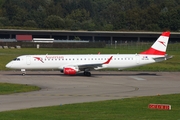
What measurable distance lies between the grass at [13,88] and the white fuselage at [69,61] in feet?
34.0

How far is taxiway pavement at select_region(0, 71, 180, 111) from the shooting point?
35.8 m

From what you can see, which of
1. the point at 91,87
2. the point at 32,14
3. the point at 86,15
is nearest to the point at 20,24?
the point at 32,14

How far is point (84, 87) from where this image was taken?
45188 mm

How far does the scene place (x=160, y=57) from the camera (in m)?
57.9

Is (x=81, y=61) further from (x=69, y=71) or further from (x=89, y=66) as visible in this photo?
(x=69, y=71)

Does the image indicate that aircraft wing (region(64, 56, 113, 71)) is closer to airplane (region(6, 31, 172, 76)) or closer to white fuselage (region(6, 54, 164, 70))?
airplane (region(6, 31, 172, 76))

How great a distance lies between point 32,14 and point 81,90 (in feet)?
485

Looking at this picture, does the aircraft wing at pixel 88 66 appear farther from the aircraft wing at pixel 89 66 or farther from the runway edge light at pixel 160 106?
the runway edge light at pixel 160 106

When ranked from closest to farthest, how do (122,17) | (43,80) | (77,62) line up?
(43,80)
(77,62)
(122,17)

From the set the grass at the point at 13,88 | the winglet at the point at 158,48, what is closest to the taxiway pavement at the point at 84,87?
the grass at the point at 13,88

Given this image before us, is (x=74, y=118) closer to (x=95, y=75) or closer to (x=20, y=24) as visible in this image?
(x=95, y=75)

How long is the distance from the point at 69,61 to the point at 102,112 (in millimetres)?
27799

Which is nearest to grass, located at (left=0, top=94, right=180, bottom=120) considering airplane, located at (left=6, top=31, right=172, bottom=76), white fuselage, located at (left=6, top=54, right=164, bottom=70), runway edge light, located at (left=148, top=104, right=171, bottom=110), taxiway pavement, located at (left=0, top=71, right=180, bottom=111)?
runway edge light, located at (left=148, top=104, right=171, bottom=110)

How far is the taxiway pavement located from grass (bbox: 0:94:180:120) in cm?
218
